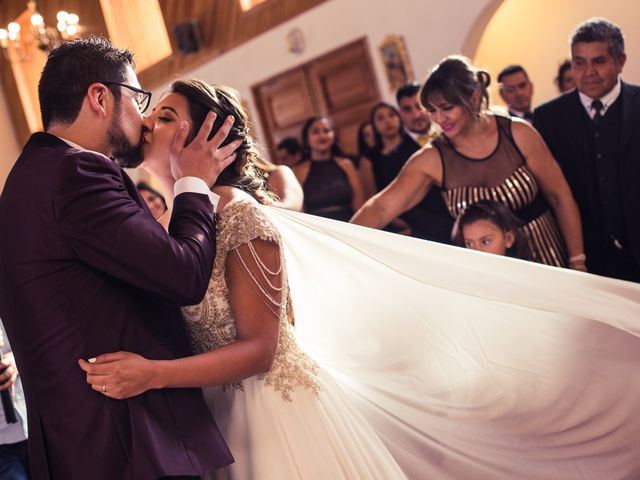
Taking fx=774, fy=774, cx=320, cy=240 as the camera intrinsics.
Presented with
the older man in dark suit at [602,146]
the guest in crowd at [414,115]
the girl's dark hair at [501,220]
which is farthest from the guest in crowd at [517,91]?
the girl's dark hair at [501,220]

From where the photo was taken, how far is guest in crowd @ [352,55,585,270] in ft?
11.1

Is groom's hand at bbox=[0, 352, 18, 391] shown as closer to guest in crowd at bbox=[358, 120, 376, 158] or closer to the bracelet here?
the bracelet

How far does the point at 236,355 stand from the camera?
6.08 ft

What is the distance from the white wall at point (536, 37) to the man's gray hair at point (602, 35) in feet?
15.8

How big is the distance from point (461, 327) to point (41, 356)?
1.23 m

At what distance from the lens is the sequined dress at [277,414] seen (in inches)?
75.8

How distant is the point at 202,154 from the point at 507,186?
1.83 metres

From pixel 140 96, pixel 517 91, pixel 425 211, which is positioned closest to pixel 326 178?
pixel 425 211

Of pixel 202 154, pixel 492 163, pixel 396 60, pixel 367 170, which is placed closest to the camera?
pixel 202 154

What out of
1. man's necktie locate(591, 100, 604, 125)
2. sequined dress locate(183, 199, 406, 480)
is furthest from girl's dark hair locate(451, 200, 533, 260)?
sequined dress locate(183, 199, 406, 480)

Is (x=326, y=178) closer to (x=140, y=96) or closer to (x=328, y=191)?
(x=328, y=191)

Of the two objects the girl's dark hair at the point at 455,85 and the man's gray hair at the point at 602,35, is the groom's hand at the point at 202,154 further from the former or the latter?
the man's gray hair at the point at 602,35

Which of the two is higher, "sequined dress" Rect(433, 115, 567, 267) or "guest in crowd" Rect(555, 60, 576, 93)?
"guest in crowd" Rect(555, 60, 576, 93)

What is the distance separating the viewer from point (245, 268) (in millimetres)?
1946
